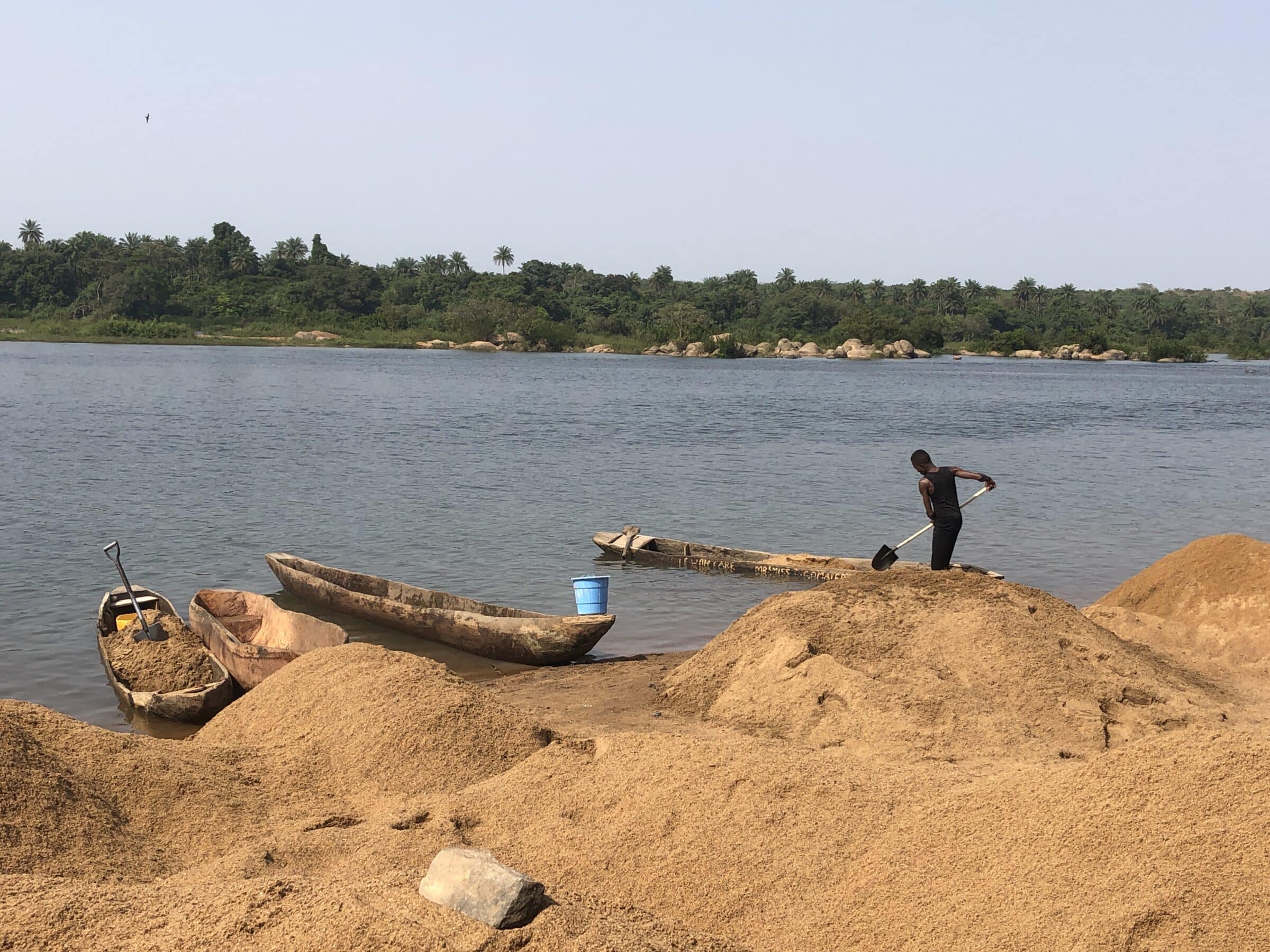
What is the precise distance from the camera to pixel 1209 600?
470 inches

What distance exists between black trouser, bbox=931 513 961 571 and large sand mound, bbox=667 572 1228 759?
1.23m

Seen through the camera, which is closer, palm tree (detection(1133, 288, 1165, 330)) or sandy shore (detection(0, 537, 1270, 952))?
sandy shore (detection(0, 537, 1270, 952))

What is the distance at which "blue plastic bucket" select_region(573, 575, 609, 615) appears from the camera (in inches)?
465

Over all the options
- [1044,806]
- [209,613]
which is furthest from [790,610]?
[209,613]

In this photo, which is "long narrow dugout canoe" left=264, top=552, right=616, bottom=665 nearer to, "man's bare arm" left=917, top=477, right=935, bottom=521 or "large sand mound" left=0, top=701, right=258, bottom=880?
"man's bare arm" left=917, top=477, right=935, bottom=521

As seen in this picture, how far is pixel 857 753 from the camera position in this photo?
7625mm

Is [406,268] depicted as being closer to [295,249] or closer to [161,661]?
[295,249]

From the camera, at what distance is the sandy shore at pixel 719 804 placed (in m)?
4.62

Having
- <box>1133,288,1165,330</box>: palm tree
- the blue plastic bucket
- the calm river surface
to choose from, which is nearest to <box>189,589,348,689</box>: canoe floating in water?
the calm river surface

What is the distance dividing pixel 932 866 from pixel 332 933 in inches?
118

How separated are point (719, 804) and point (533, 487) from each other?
18.8 m

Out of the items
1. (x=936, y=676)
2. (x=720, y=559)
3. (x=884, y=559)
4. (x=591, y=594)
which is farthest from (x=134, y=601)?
(x=884, y=559)

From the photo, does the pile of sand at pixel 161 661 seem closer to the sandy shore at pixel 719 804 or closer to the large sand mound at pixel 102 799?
the sandy shore at pixel 719 804

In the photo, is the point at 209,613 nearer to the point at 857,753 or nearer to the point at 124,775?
the point at 124,775
